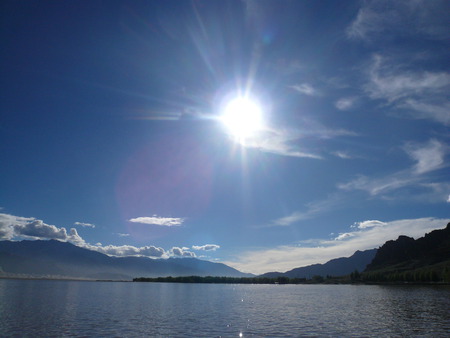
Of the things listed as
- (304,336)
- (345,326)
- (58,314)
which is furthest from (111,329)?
(345,326)

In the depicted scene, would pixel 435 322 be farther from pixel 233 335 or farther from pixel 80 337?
pixel 80 337

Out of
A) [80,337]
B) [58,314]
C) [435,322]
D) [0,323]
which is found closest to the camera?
[80,337]

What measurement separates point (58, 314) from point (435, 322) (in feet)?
269

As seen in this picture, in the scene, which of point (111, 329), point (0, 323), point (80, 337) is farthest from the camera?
point (0, 323)

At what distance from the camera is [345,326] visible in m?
61.7

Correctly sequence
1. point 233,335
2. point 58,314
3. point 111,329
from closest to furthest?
point 233,335
point 111,329
point 58,314

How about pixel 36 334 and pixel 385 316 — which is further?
pixel 385 316

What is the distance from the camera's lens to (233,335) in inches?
2066

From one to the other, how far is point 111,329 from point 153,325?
27.7 feet

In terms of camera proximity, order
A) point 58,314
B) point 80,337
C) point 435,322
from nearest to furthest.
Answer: point 80,337 < point 435,322 < point 58,314

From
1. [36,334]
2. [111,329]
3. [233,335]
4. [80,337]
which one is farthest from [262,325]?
[36,334]

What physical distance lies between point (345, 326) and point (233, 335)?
23882 mm

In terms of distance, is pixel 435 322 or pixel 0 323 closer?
pixel 0 323

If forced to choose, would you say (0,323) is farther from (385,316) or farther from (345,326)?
(385,316)
